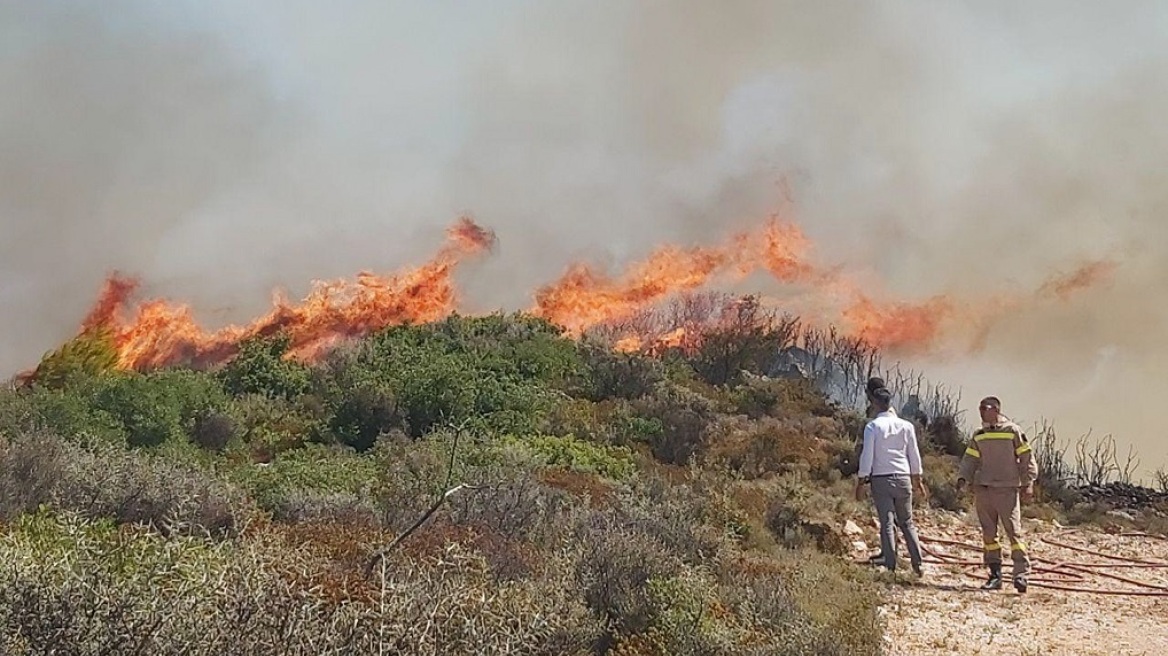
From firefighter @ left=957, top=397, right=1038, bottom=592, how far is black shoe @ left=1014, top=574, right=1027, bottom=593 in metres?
0.03

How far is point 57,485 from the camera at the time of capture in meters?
7.45

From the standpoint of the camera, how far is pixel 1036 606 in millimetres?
8562

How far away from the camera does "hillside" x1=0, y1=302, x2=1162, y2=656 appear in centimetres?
362

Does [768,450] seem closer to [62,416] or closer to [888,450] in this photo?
[888,450]

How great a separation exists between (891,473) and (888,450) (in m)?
0.22

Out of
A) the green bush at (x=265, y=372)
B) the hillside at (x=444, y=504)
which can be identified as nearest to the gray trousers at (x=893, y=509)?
the hillside at (x=444, y=504)

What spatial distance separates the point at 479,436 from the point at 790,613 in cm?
Result: 971

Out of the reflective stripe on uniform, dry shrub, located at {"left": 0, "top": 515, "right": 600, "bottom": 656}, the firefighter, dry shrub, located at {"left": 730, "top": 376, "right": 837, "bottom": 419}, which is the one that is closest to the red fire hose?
the firefighter

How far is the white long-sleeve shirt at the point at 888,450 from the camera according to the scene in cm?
970

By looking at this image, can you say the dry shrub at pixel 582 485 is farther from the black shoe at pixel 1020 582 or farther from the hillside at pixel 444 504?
the black shoe at pixel 1020 582

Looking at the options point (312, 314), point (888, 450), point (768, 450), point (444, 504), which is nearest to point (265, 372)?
point (312, 314)

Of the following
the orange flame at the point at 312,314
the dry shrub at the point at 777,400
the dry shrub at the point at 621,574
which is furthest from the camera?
the orange flame at the point at 312,314

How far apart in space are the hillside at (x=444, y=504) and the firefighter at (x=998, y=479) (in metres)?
1.12

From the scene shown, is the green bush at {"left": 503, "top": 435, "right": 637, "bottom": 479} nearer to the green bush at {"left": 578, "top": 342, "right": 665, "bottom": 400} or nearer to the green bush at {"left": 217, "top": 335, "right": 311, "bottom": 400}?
the green bush at {"left": 578, "top": 342, "right": 665, "bottom": 400}
